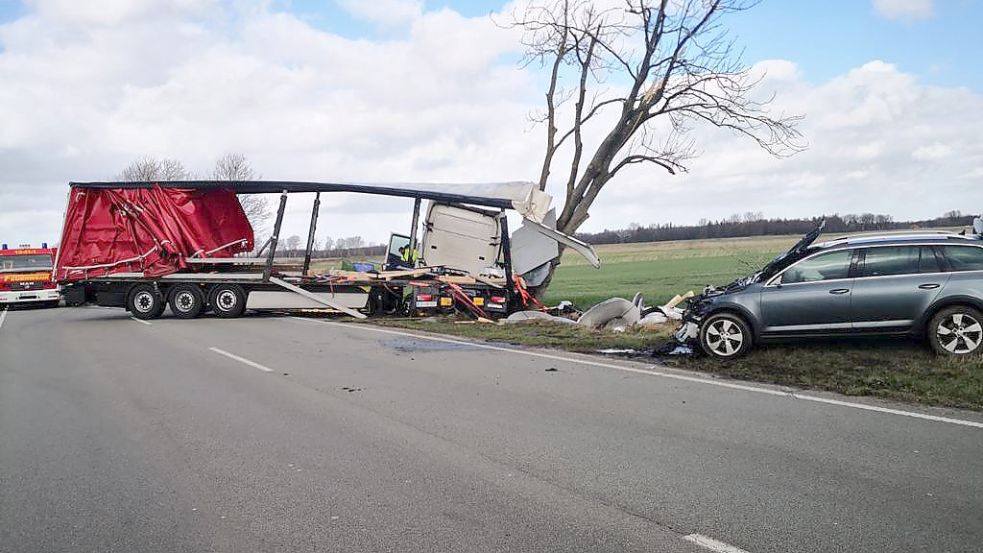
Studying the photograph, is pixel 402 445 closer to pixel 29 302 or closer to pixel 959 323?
pixel 959 323

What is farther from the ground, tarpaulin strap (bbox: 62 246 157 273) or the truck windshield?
tarpaulin strap (bbox: 62 246 157 273)

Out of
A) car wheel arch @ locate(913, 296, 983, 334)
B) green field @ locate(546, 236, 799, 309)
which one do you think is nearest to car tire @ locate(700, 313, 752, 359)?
car wheel arch @ locate(913, 296, 983, 334)

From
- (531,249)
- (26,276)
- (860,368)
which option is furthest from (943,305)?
(26,276)

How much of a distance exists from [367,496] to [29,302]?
→ 90.3ft

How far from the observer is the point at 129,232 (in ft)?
59.6

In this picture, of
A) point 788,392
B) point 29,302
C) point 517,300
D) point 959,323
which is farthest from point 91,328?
point 959,323

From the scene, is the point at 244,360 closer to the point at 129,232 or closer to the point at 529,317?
the point at 529,317

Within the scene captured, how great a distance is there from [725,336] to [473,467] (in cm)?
519

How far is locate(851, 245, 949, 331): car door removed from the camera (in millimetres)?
8352

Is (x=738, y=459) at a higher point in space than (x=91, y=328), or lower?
higher

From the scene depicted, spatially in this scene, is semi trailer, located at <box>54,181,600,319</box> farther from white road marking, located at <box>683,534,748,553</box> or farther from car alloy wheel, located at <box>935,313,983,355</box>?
white road marking, located at <box>683,534,748,553</box>

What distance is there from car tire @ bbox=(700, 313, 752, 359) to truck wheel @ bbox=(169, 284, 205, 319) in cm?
1374

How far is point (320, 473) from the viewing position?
5.17 meters

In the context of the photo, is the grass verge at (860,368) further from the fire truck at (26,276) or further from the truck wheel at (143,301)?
the fire truck at (26,276)
